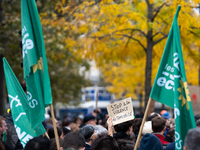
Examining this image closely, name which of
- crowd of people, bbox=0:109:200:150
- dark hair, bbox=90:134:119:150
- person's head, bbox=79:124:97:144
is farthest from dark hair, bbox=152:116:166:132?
dark hair, bbox=90:134:119:150

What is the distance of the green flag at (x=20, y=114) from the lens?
4.17m

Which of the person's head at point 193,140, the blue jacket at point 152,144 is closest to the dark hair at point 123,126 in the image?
the blue jacket at point 152,144

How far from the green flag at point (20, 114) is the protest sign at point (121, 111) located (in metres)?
1.28

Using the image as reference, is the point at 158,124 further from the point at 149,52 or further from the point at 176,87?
the point at 149,52

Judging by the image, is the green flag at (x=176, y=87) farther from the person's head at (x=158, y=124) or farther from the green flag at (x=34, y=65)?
the green flag at (x=34, y=65)

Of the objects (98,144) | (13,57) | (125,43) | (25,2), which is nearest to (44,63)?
(25,2)

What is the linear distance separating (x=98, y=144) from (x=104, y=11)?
6.28 metres

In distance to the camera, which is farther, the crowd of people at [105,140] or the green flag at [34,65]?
the green flag at [34,65]

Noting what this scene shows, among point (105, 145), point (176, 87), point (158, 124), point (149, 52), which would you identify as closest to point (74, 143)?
point (105, 145)

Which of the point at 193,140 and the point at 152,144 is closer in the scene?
the point at 193,140

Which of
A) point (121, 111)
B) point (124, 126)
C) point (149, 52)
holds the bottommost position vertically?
point (124, 126)

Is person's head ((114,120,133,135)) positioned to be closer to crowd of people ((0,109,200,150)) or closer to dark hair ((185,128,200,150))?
crowd of people ((0,109,200,150))

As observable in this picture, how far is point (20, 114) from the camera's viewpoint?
171 inches

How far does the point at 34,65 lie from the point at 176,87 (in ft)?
6.41
